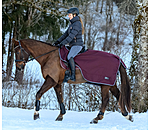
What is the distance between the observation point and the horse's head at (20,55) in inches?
236

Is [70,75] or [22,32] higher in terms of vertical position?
[22,32]

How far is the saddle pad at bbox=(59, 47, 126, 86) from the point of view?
6.05 meters

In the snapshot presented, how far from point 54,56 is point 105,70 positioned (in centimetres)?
127

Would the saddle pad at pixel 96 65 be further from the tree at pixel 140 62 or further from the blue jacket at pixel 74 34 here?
the tree at pixel 140 62

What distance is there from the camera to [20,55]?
6031 millimetres

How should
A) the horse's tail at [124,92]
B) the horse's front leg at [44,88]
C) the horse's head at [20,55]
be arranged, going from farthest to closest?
the horse's tail at [124,92] < the horse's head at [20,55] < the horse's front leg at [44,88]

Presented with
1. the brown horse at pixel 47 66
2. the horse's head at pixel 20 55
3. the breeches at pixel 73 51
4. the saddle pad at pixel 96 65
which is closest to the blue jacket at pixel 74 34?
the breeches at pixel 73 51

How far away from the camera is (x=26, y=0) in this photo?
12.3m

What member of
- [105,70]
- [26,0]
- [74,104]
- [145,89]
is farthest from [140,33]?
[26,0]

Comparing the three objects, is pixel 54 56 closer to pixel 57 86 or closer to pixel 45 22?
pixel 57 86

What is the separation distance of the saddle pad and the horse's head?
2.80ft

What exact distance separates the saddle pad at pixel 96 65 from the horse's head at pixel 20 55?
852 millimetres

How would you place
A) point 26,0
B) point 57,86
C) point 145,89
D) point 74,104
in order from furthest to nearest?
1. point 26,0
2. point 74,104
3. point 145,89
4. point 57,86

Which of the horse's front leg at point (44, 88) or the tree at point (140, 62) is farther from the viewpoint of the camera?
the tree at point (140, 62)
